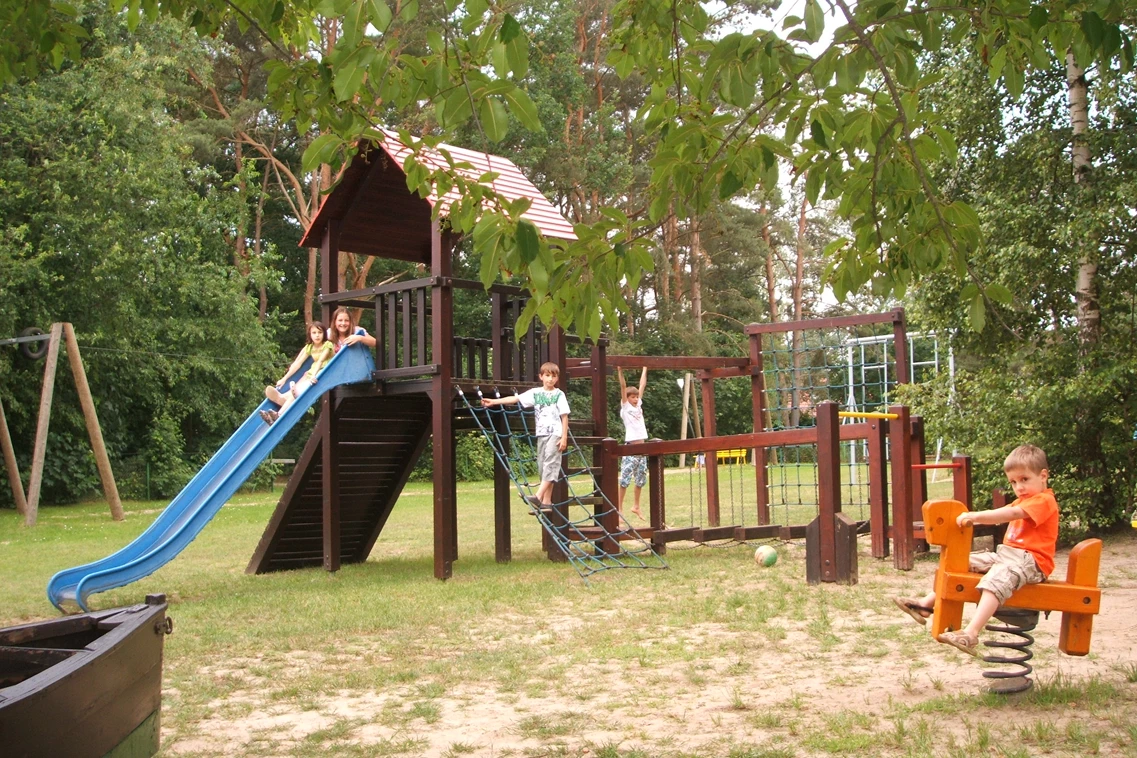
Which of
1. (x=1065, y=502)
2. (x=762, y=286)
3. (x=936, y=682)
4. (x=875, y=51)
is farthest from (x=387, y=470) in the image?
(x=762, y=286)

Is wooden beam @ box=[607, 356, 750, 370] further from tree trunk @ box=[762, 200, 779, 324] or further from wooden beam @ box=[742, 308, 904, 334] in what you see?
tree trunk @ box=[762, 200, 779, 324]

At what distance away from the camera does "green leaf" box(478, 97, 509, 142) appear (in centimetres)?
354

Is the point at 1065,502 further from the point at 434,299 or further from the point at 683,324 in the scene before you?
the point at 683,324

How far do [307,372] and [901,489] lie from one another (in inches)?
243

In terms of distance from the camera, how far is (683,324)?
148ft

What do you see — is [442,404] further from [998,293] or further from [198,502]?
[998,293]

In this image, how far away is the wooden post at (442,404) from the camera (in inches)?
439

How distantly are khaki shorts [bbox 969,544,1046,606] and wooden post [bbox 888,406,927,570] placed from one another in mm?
5711

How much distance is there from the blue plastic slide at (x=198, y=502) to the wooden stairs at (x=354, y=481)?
0.57 m

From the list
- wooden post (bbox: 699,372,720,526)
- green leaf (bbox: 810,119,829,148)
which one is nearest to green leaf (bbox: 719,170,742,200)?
green leaf (bbox: 810,119,829,148)

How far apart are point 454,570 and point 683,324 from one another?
34057 millimetres

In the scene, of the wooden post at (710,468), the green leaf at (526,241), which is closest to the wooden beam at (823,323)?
the wooden post at (710,468)

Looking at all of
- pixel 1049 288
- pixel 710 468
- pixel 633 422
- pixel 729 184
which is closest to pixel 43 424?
pixel 633 422

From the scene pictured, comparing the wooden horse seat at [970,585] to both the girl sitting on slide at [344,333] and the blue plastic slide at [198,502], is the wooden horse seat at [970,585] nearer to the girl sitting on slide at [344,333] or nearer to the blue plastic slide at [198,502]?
the blue plastic slide at [198,502]
